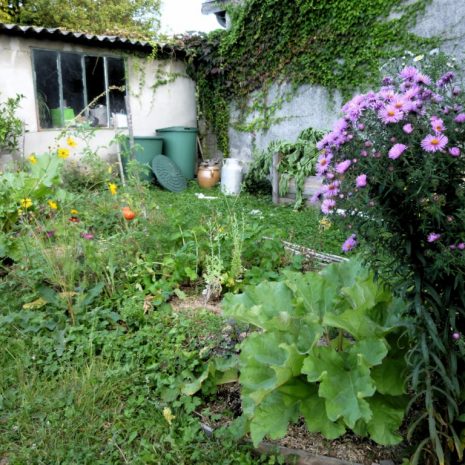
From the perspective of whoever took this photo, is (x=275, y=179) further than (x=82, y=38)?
No

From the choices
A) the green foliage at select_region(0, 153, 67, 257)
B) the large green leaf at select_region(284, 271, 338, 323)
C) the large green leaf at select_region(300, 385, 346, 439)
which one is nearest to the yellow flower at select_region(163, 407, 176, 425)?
the large green leaf at select_region(300, 385, 346, 439)

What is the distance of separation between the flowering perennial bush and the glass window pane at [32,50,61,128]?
297 inches

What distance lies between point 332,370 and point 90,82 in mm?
8121

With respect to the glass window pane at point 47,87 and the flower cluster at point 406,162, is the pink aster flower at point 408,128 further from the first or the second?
the glass window pane at point 47,87

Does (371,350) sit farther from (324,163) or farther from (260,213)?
(260,213)

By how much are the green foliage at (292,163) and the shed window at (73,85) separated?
9.15 feet

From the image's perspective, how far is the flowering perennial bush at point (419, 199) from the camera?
1.42m

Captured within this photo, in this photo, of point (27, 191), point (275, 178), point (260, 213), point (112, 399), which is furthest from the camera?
point (275, 178)

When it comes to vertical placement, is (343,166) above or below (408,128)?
below

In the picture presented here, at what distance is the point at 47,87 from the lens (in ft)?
26.4

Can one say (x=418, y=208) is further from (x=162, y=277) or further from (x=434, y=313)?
(x=162, y=277)

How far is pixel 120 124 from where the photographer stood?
8.86m

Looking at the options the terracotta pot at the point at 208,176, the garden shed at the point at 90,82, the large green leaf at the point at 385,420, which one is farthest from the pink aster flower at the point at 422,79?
the terracotta pot at the point at 208,176

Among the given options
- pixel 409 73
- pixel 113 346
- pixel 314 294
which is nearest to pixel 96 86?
pixel 113 346
